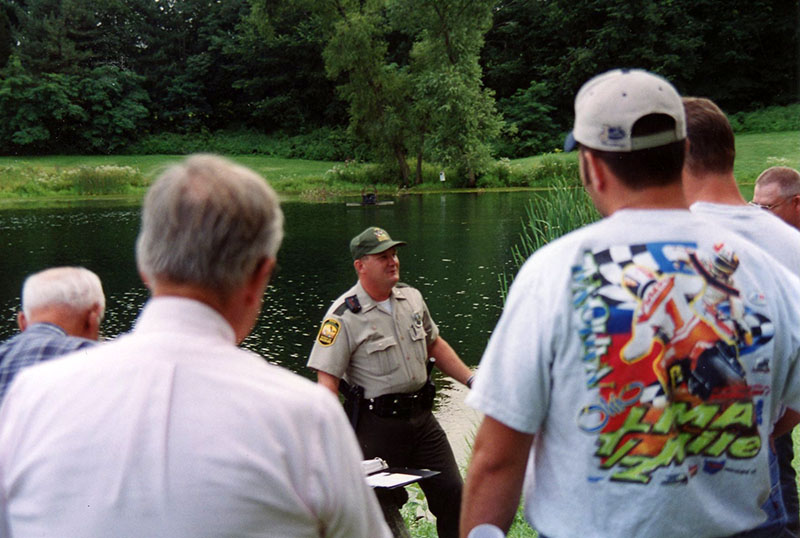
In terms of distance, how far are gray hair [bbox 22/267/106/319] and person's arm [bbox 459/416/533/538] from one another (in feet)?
5.00

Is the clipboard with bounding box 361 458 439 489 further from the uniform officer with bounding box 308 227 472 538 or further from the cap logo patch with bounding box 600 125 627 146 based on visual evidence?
the cap logo patch with bounding box 600 125 627 146

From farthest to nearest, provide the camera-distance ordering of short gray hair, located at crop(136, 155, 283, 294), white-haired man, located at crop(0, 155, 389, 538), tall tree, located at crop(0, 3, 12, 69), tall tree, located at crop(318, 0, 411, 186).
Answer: tall tree, located at crop(0, 3, 12, 69) < tall tree, located at crop(318, 0, 411, 186) < short gray hair, located at crop(136, 155, 283, 294) < white-haired man, located at crop(0, 155, 389, 538)

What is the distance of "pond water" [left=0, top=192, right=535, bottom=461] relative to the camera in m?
11.2

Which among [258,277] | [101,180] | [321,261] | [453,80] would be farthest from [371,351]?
[101,180]

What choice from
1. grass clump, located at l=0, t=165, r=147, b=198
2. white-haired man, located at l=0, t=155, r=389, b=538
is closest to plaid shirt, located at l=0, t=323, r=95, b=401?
white-haired man, located at l=0, t=155, r=389, b=538

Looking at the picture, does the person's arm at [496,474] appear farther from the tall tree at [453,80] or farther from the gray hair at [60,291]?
the tall tree at [453,80]

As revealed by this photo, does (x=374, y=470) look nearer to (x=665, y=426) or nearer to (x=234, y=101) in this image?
(x=665, y=426)

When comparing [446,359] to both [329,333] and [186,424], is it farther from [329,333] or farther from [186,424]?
[186,424]

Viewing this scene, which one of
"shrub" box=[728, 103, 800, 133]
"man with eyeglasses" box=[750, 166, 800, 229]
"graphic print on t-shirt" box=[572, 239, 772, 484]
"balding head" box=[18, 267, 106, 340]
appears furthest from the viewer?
"shrub" box=[728, 103, 800, 133]

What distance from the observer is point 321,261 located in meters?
17.7

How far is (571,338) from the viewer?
1.57m

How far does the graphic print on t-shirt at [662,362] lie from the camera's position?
1.55 meters

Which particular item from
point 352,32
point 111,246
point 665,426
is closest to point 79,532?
point 665,426

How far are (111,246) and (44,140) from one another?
41.8m
